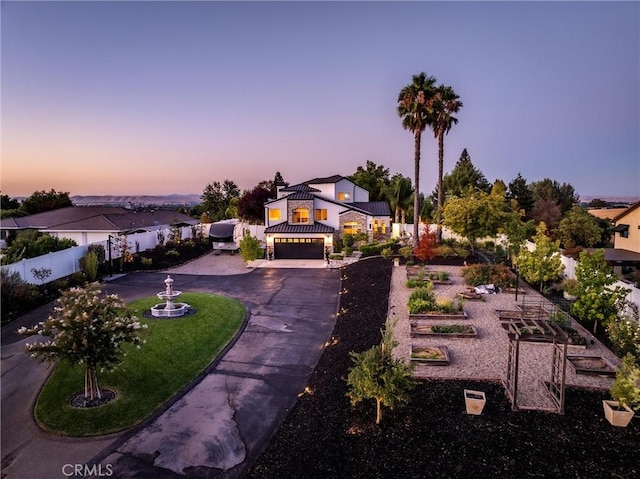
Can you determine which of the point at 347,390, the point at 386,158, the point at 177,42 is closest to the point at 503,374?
the point at 347,390

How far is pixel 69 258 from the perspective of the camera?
23.6m

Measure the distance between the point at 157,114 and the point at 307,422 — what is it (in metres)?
32.1

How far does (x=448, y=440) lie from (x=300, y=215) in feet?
106

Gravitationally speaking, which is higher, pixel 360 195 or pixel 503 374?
pixel 360 195

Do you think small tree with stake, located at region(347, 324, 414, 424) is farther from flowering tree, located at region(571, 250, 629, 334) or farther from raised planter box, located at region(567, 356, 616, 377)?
flowering tree, located at region(571, 250, 629, 334)

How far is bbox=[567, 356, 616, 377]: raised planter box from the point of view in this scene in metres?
10.6

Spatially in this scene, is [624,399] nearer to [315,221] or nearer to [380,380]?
[380,380]

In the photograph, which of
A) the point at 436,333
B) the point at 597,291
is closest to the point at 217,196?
the point at 436,333

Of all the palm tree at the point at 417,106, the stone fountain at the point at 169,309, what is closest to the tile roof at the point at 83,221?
the stone fountain at the point at 169,309

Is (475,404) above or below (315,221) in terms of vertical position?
below

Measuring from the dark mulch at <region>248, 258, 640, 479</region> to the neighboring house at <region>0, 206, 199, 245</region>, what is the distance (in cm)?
2797

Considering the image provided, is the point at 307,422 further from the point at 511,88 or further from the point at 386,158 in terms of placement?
the point at 386,158

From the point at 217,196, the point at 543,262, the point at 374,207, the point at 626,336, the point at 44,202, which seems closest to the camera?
the point at 626,336

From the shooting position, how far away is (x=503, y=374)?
425 inches
